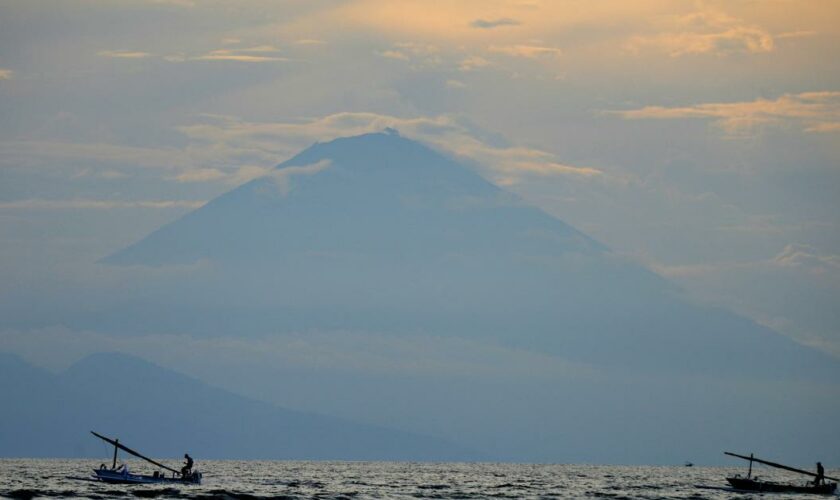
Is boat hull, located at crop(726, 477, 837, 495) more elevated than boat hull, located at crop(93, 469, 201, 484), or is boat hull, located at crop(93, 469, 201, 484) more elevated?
boat hull, located at crop(726, 477, 837, 495)

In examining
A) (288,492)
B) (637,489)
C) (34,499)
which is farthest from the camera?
(637,489)

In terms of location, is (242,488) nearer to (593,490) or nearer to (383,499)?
(383,499)

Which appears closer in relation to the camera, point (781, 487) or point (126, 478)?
point (126, 478)

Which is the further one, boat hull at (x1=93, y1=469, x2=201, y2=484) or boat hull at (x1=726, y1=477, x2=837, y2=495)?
boat hull at (x1=726, y1=477, x2=837, y2=495)

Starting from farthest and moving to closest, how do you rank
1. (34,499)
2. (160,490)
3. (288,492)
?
(288,492), (160,490), (34,499)

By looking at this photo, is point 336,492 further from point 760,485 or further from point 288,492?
point 760,485

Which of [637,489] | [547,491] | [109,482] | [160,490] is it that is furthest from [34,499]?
[637,489]

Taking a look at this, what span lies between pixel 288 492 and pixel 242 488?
7.93 meters

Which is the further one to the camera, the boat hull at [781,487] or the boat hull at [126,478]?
the boat hull at [781,487]

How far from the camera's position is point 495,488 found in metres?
154

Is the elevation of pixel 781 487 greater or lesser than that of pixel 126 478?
greater

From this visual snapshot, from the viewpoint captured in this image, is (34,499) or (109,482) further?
(109,482)

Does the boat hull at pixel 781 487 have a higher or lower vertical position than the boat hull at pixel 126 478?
higher

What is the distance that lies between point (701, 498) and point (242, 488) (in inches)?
1734
